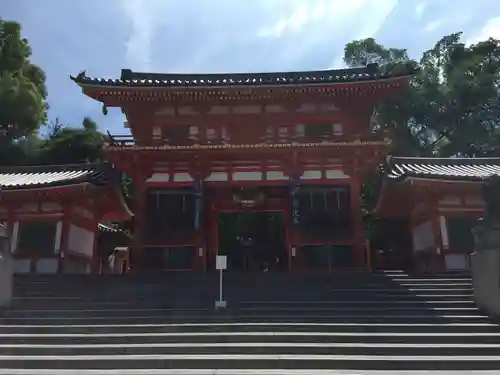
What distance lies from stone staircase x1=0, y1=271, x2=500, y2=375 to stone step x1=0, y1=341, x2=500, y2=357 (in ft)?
0.06

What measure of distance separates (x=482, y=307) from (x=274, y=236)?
15.3m

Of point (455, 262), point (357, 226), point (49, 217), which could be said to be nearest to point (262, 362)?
point (357, 226)

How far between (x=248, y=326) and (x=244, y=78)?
39.9 ft

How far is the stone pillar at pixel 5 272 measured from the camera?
1114 cm

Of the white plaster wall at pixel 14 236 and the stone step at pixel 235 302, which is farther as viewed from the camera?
the white plaster wall at pixel 14 236

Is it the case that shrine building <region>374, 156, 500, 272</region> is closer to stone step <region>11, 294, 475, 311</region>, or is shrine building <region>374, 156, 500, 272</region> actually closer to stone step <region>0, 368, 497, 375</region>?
stone step <region>11, 294, 475, 311</region>

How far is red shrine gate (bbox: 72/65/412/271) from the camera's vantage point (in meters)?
16.4

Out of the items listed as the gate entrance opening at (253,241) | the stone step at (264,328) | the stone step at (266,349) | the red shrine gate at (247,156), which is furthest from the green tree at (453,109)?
the stone step at (266,349)

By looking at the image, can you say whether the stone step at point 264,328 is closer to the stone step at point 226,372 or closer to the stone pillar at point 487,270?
the stone pillar at point 487,270

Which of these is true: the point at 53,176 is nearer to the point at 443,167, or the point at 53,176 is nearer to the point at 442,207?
the point at 442,207

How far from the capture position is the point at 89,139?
117 feet

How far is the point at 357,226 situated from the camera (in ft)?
54.0

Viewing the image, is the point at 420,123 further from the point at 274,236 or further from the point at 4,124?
the point at 4,124

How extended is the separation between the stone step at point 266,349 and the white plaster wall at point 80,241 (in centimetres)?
924
